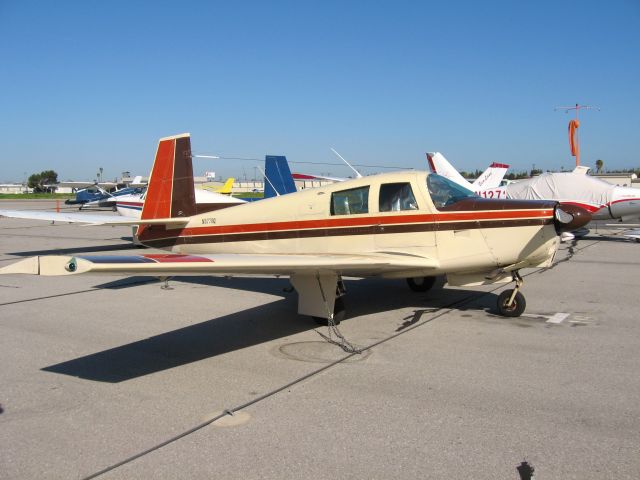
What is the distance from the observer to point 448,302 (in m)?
8.26

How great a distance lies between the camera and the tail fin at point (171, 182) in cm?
915

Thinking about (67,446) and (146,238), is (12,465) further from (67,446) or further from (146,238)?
(146,238)

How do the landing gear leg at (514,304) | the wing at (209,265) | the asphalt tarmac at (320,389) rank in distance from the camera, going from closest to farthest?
the asphalt tarmac at (320,389)
the wing at (209,265)
the landing gear leg at (514,304)

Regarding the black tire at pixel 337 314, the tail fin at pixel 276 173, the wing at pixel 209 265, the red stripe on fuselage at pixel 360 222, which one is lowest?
the black tire at pixel 337 314

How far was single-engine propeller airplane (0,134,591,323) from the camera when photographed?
20.9ft

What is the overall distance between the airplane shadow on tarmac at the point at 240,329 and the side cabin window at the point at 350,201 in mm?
1513

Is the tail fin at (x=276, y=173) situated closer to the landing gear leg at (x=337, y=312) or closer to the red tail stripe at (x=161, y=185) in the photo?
the red tail stripe at (x=161, y=185)

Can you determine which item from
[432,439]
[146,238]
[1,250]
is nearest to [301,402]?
[432,439]

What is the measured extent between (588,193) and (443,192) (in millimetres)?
12489

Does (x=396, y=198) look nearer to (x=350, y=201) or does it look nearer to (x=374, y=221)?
(x=374, y=221)

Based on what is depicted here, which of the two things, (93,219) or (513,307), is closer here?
(513,307)

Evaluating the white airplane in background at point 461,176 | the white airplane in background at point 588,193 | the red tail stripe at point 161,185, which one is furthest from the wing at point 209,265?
the white airplane in background at point 461,176

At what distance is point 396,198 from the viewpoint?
7004 millimetres

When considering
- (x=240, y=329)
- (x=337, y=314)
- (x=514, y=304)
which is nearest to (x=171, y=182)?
(x=240, y=329)
